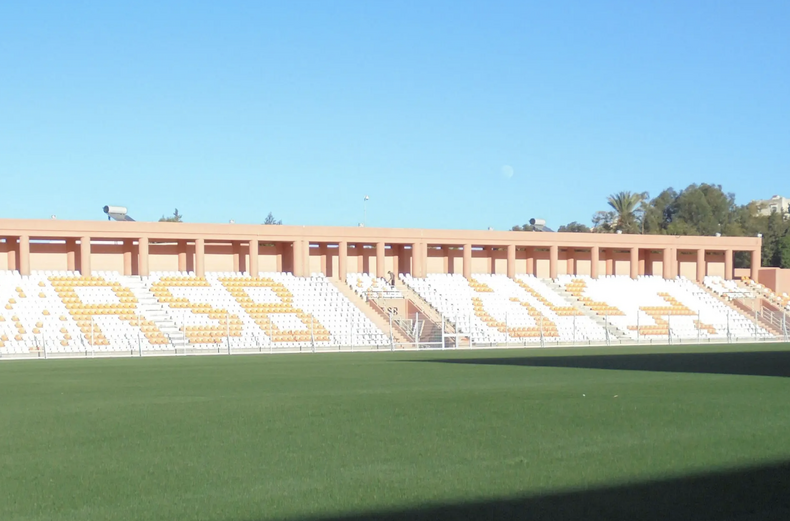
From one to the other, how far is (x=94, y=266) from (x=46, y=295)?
7.17 m

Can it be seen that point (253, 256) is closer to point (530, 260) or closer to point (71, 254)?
point (71, 254)

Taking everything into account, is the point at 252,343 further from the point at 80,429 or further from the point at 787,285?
the point at 787,285

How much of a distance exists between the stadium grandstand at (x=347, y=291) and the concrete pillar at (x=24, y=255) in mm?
87

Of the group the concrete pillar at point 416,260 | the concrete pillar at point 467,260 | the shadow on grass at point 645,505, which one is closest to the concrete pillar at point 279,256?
the concrete pillar at point 416,260

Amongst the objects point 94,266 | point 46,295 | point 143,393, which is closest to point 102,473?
point 143,393

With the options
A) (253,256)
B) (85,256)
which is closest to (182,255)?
(253,256)

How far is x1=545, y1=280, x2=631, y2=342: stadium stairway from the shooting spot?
52.2 metres

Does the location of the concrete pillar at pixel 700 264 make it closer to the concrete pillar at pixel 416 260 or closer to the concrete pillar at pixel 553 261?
the concrete pillar at pixel 553 261

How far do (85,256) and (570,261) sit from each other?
108 ft

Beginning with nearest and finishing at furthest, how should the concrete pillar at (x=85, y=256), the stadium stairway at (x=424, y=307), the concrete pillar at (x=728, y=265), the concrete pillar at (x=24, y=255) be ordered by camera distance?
the stadium stairway at (x=424, y=307)
the concrete pillar at (x=24, y=255)
the concrete pillar at (x=85, y=256)
the concrete pillar at (x=728, y=265)

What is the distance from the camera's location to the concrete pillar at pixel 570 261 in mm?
65312

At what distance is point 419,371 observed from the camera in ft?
75.8

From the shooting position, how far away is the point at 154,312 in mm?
46312

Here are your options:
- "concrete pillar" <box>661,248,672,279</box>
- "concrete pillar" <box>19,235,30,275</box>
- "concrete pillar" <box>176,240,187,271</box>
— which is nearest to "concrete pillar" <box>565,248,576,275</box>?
"concrete pillar" <box>661,248,672,279</box>
